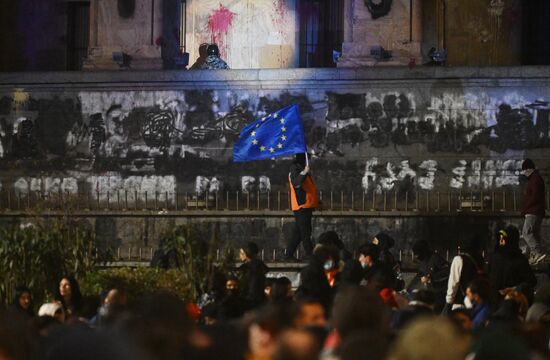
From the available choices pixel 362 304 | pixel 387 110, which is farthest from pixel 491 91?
pixel 362 304

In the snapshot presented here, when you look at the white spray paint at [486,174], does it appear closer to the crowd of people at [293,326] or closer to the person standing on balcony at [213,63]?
the person standing on balcony at [213,63]

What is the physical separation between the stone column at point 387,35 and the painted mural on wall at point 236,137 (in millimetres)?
1123

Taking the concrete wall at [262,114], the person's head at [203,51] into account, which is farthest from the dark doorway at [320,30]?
the concrete wall at [262,114]

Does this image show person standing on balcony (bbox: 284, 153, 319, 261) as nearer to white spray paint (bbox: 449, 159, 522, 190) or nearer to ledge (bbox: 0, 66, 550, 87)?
white spray paint (bbox: 449, 159, 522, 190)

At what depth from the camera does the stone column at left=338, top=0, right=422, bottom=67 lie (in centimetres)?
2722

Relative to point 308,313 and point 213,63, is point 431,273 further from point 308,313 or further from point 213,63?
point 213,63

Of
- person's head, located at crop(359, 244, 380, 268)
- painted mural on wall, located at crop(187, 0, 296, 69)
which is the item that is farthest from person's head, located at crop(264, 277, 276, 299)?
painted mural on wall, located at crop(187, 0, 296, 69)

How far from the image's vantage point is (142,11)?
28.7m

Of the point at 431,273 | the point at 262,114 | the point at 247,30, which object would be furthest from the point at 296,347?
the point at 247,30

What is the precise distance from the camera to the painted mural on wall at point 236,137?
1014 inches

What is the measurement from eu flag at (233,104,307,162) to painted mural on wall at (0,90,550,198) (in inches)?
130

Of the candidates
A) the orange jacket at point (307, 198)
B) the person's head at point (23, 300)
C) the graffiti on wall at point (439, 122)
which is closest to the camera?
the person's head at point (23, 300)

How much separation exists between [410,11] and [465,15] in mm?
2146

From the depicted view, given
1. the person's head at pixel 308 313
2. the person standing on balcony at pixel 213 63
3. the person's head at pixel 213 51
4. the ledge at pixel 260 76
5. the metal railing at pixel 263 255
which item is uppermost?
the person's head at pixel 213 51
